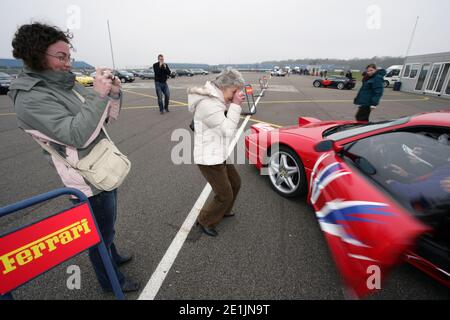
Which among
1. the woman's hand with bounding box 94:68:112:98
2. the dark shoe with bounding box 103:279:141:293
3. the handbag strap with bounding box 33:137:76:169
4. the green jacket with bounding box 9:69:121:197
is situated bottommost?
the dark shoe with bounding box 103:279:141:293

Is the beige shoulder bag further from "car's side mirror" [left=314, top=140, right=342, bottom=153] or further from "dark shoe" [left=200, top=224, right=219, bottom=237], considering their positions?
"car's side mirror" [left=314, top=140, right=342, bottom=153]

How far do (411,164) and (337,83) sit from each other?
2176cm

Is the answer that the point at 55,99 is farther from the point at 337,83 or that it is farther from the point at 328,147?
the point at 337,83

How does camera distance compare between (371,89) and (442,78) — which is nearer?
(371,89)

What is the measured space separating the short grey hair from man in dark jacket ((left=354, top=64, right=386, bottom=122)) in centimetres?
448

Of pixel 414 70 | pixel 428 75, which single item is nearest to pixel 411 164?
pixel 428 75

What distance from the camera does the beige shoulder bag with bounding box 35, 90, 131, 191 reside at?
1.33 m

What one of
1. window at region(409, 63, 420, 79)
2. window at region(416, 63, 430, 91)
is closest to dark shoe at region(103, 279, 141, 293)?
window at region(416, 63, 430, 91)

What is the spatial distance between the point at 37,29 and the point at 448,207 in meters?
2.78

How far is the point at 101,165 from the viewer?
1.40m

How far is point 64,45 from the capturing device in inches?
51.7

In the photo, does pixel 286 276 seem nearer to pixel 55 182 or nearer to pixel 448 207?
pixel 448 207

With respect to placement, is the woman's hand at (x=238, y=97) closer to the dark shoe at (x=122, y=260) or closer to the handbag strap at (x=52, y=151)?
the handbag strap at (x=52, y=151)
